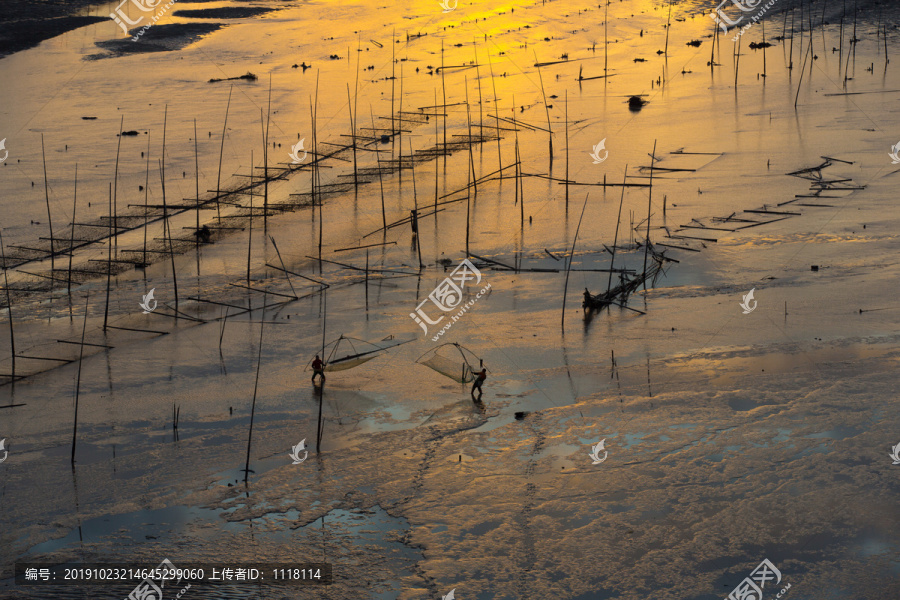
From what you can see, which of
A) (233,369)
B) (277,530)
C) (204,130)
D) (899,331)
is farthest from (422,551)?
(204,130)

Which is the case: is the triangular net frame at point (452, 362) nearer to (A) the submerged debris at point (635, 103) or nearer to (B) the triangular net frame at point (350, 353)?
(B) the triangular net frame at point (350, 353)

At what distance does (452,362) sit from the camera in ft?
30.7

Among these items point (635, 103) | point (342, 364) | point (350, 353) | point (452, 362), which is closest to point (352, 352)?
point (350, 353)

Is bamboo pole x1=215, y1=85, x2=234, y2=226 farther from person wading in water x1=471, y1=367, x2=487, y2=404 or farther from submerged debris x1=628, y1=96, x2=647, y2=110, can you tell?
submerged debris x1=628, y1=96, x2=647, y2=110

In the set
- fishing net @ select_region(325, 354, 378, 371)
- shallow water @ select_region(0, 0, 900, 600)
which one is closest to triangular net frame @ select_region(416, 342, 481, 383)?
shallow water @ select_region(0, 0, 900, 600)

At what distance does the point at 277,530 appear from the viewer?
6992 mm

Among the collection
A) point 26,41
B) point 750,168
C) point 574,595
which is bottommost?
point 574,595

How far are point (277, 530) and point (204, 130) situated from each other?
1448 cm

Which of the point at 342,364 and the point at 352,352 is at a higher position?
the point at 342,364

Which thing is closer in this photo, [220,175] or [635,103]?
A: [220,175]

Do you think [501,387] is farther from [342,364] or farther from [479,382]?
[342,364]

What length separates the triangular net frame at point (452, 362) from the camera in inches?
360

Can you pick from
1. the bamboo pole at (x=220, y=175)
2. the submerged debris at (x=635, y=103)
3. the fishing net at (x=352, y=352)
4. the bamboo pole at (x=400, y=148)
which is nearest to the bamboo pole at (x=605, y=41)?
the submerged debris at (x=635, y=103)

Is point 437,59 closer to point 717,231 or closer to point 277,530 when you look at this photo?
point 717,231
